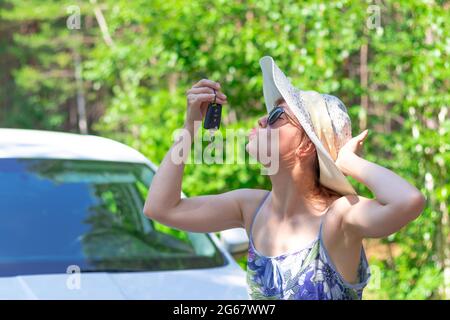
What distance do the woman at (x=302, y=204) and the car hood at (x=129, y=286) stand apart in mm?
963

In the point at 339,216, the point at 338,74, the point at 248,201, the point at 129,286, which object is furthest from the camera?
the point at 338,74

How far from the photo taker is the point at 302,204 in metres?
2.62

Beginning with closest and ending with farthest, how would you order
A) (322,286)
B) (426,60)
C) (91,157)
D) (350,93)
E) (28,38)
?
(322,286) < (91,157) < (426,60) < (350,93) < (28,38)

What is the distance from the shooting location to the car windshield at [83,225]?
396 cm

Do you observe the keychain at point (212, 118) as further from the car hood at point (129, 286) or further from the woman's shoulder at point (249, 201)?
the car hood at point (129, 286)

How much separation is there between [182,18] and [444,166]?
239 cm

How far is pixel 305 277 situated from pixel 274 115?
491 millimetres

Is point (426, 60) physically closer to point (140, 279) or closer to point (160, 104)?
point (160, 104)

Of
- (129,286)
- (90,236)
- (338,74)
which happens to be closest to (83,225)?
(90,236)

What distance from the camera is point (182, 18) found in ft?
23.5

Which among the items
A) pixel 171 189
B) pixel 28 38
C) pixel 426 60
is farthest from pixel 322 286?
pixel 28 38

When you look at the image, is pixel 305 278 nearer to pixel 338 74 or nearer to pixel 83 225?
pixel 83 225

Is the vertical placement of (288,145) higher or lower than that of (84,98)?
higher

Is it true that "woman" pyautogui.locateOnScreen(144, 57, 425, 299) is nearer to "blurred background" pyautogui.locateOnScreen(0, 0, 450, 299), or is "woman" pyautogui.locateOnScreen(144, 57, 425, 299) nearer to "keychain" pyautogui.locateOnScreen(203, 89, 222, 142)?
"keychain" pyautogui.locateOnScreen(203, 89, 222, 142)
